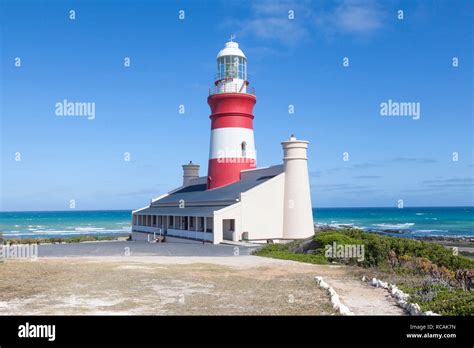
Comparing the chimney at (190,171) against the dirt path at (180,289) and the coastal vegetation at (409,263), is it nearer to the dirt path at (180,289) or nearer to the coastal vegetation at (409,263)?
the coastal vegetation at (409,263)

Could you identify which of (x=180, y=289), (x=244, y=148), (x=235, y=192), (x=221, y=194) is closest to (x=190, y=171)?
(x=244, y=148)

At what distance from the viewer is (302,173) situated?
30141 millimetres

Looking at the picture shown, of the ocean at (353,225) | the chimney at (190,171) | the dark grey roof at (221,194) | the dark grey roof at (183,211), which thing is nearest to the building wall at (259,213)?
the dark grey roof at (221,194)

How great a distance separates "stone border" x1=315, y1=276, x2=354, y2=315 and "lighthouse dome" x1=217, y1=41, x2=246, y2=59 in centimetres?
2495

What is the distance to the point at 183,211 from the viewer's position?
1363 inches

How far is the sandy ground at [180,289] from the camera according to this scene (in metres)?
10.5

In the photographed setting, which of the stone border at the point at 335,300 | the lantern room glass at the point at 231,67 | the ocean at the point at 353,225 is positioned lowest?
the ocean at the point at 353,225

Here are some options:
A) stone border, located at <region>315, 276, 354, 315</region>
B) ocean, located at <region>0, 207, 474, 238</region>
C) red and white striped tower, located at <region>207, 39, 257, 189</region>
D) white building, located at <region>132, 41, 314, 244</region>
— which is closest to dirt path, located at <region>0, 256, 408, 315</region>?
stone border, located at <region>315, 276, 354, 315</region>

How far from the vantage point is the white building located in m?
29.8

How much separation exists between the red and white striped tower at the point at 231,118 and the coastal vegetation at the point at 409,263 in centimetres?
1287

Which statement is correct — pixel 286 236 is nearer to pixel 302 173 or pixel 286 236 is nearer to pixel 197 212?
pixel 302 173

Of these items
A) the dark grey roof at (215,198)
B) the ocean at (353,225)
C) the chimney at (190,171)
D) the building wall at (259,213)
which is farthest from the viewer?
the ocean at (353,225)
